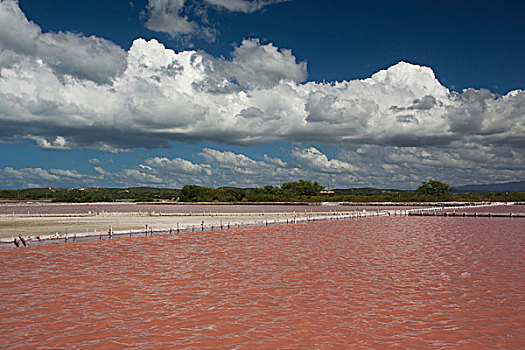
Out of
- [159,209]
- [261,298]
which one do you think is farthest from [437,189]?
[261,298]

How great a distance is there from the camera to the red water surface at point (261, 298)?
13062mm

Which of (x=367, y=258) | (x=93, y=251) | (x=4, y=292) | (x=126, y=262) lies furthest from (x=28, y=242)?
(x=367, y=258)

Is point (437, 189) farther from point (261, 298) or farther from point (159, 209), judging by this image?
point (261, 298)

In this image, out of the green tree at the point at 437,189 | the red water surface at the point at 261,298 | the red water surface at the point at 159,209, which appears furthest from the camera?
the green tree at the point at 437,189

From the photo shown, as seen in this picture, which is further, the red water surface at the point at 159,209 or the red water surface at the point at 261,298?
the red water surface at the point at 159,209

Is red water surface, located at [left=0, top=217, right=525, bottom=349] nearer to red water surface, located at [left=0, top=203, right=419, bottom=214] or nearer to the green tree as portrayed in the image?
red water surface, located at [left=0, top=203, right=419, bottom=214]

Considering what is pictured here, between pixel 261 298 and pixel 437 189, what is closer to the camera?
pixel 261 298

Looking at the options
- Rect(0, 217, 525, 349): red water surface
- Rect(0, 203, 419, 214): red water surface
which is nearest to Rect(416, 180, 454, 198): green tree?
Rect(0, 203, 419, 214): red water surface

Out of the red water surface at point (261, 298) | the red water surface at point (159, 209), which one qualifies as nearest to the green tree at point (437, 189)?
the red water surface at point (159, 209)

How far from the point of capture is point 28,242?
3272 centimetres

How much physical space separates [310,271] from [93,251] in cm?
1606

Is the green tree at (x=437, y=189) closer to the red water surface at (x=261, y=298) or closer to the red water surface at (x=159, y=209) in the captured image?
the red water surface at (x=159, y=209)

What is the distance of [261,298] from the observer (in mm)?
17656

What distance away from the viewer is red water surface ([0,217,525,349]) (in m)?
13.1
